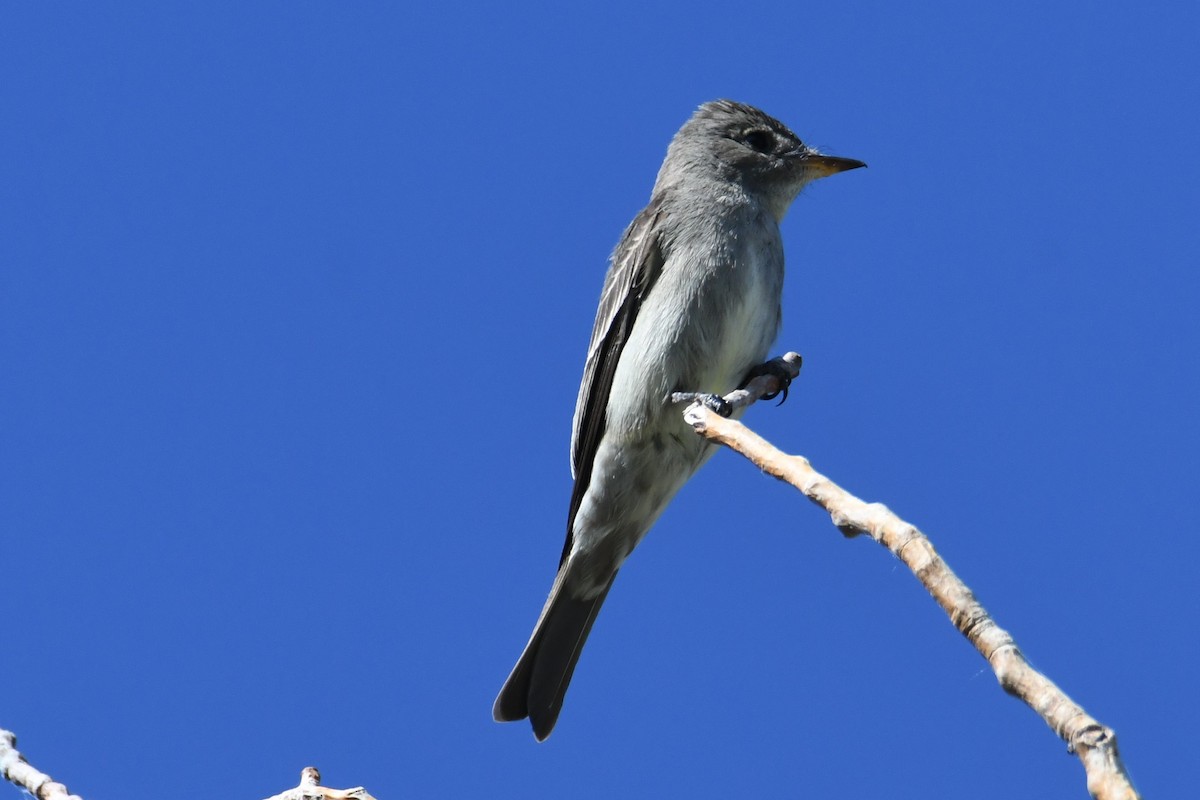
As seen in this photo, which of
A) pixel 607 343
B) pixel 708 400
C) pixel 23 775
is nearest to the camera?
pixel 23 775

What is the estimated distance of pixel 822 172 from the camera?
8148 millimetres

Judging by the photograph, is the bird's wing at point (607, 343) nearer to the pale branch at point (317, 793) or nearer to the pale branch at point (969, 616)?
the pale branch at point (969, 616)

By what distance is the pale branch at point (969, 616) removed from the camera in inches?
87.8

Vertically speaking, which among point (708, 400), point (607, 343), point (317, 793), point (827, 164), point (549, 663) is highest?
point (827, 164)

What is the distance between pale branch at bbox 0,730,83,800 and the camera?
304 centimetres

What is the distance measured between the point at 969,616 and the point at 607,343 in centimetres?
484

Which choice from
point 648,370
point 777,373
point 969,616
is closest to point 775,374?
point 777,373

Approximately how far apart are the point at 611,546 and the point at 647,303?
1.35 metres

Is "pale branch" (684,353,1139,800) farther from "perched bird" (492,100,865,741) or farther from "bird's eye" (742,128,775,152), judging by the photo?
"bird's eye" (742,128,775,152)

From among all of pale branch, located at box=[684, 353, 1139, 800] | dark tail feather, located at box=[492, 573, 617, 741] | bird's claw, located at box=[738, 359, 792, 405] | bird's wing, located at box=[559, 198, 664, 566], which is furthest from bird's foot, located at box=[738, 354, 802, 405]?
pale branch, located at box=[684, 353, 1139, 800]

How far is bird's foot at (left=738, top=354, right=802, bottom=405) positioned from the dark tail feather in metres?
1.47

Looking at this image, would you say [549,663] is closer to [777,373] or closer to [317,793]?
[777,373]

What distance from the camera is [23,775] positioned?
10.4 feet

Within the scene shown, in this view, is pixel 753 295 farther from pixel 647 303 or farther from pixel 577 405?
pixel 577 405
